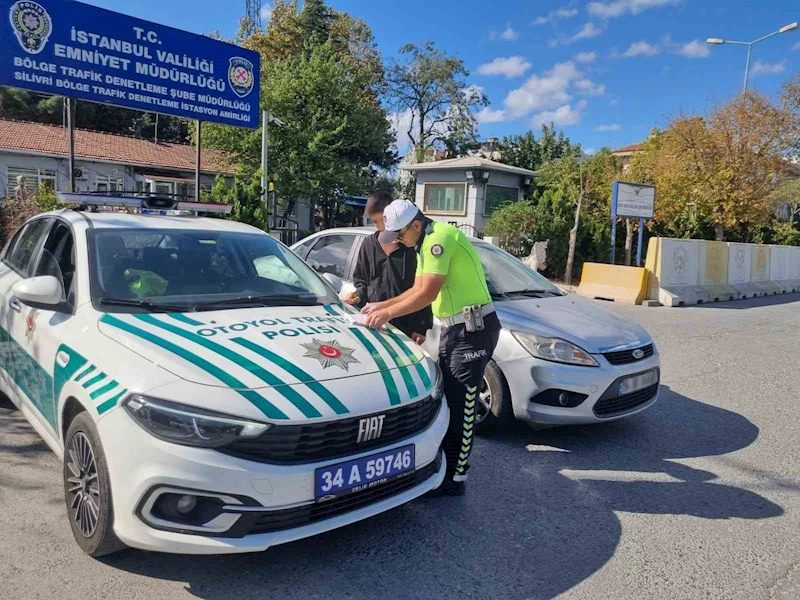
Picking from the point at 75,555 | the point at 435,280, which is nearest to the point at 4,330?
the point at 75,555

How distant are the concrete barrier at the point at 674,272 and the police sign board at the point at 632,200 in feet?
5.49

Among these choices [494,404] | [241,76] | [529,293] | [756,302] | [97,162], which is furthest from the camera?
[97,162]

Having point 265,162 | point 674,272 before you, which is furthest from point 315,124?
point 674,272

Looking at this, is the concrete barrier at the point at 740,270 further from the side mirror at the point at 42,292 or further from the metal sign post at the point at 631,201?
the side mirror at the point at 42,292

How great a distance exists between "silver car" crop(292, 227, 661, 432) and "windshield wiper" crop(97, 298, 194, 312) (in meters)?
1.28

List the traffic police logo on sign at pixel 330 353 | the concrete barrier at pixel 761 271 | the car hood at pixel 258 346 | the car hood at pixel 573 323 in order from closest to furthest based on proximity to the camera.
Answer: the car hood at pixel 258 346, the traffic police logo on sign at pixel 330 353, the car hood at pixel 573 323, the concrete barrier at pixel 761 271

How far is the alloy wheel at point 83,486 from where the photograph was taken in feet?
8.70

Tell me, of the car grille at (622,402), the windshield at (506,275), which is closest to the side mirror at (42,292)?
the windshield at (506,275)

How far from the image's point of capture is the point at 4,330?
395 cm

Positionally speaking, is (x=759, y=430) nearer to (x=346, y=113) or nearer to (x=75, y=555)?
(x=75, y=555)

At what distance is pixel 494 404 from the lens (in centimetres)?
446

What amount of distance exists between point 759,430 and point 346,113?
2555 cm

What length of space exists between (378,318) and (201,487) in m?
1.41

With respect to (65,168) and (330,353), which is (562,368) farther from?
(65,168)
